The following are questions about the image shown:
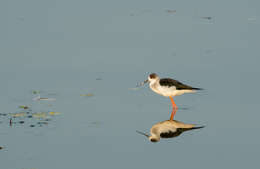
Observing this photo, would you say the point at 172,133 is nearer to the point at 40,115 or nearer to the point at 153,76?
the point at 40,115

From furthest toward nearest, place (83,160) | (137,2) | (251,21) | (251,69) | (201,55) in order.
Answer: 1. (137,2)
2. (251,21)
3. (201,55)
4. (251,69)
5. (83,160)

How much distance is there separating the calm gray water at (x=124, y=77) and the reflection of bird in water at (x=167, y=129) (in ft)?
0.51

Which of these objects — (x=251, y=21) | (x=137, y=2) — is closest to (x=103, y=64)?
(x=251, y=21)

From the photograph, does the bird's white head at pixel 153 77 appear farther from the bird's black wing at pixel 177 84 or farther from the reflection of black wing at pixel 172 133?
the reflection of black wing at pixel 172 133

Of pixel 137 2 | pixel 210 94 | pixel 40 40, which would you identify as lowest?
pixel 210 94

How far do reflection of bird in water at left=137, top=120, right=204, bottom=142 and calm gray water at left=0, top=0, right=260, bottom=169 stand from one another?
157 mm

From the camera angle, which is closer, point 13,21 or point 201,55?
point 201,55

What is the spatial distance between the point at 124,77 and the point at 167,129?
3.57 metres

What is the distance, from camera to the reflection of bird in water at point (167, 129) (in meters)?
10.8

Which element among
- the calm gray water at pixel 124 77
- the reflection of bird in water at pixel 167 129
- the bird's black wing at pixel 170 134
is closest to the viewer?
the calm gray water at pixel 124 77

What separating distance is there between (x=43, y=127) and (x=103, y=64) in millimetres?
4808

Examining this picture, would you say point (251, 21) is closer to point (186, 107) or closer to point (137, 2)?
point (137, 2)

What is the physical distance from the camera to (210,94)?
1348 centimetres

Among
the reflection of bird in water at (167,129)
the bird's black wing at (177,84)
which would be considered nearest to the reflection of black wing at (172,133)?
the reflection of bird in water at (167,129)
